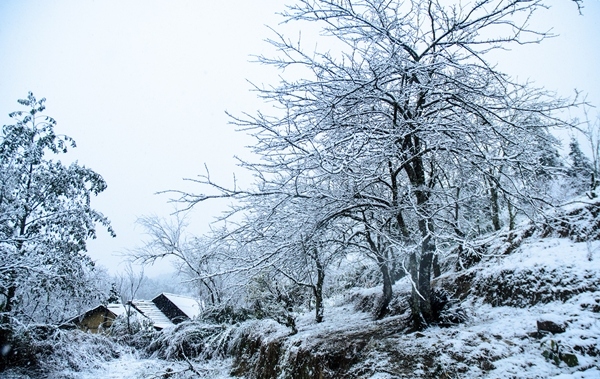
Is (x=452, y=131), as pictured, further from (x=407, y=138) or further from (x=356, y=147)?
(x=356, y=147)

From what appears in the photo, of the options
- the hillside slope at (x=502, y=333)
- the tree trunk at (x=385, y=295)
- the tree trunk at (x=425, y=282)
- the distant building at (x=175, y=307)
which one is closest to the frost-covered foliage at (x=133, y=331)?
the distant building at (x=175, y=307)

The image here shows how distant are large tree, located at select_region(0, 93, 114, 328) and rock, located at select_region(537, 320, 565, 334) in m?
13.6

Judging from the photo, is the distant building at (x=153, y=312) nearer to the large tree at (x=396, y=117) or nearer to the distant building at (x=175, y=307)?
the distant building at (x=175, y=307)

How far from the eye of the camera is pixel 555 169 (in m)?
4.47

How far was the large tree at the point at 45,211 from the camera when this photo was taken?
11.2 meters

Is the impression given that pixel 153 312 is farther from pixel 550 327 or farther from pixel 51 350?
pixel 550 327

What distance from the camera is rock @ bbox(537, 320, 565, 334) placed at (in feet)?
12.5

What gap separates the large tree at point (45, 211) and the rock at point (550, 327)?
13.6m

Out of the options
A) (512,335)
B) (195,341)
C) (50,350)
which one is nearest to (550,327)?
(512,335)

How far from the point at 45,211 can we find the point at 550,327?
16.8 metres

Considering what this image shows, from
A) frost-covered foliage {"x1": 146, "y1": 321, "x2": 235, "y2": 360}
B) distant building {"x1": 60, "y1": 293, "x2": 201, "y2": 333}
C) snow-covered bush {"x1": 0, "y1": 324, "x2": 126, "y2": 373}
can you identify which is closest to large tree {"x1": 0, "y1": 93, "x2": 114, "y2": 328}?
snow-covered bush {"x1": 0, "y1": 324, "x2": 126, "y2": 373}

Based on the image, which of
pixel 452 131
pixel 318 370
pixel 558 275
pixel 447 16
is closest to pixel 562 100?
pixel 452 131

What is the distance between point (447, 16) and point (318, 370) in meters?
6.21

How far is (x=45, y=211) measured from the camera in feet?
42.9
